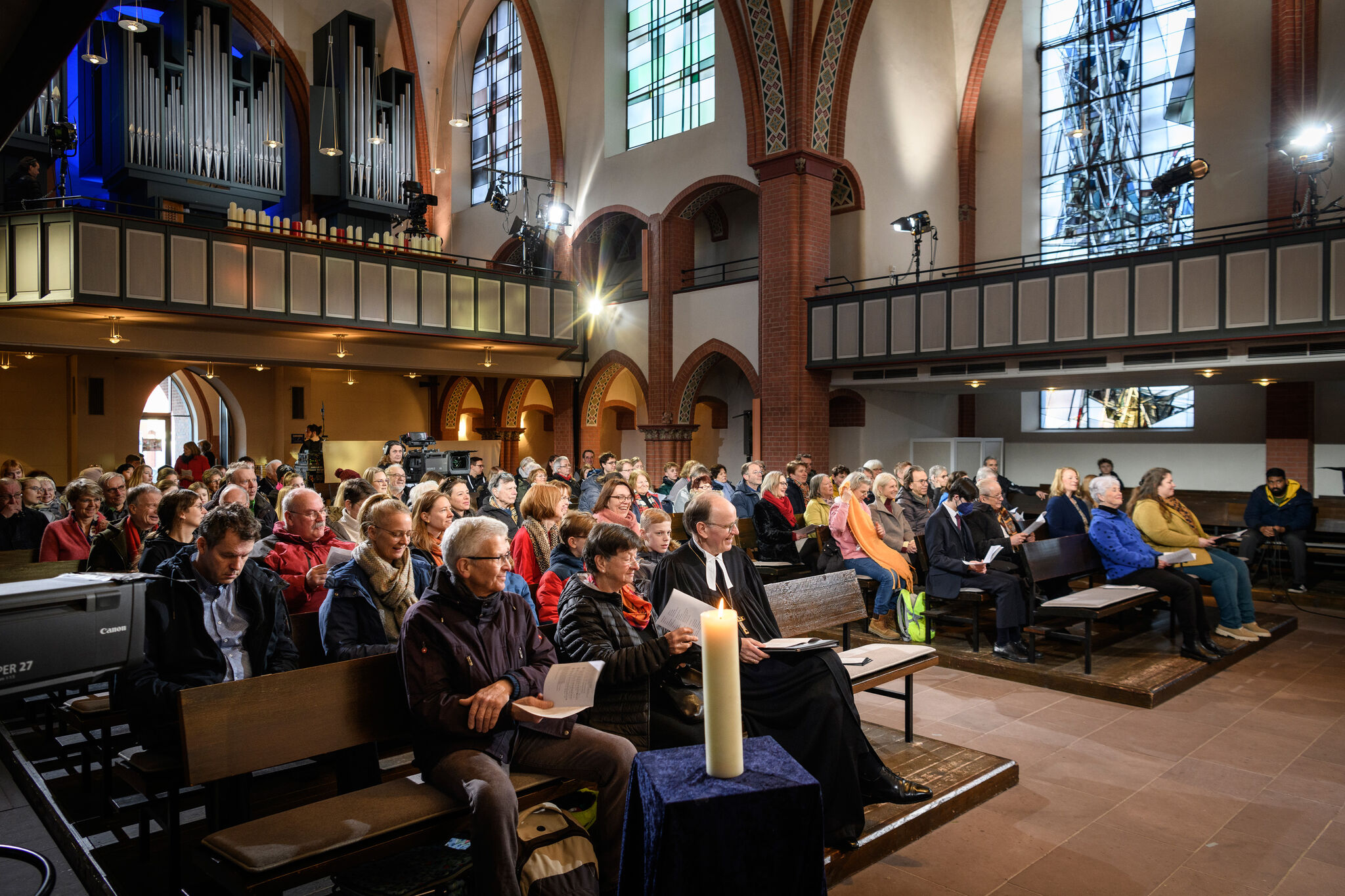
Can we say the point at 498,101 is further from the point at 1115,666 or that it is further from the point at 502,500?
the point at 1115,666

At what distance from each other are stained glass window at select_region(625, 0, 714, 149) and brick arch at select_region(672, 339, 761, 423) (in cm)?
396

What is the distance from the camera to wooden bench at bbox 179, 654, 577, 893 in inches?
86.0

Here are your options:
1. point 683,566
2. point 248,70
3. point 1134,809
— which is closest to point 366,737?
point 683,566

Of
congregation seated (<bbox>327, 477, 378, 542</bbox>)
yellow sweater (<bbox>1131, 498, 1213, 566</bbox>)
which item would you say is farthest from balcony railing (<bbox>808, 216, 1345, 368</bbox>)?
congregation seated (<bbox>327, 477, 378, 542</bbox>)

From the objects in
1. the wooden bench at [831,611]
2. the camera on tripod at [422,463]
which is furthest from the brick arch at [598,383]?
the wooden bench at [831,611]

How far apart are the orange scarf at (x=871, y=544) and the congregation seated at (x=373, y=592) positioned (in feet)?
12.2

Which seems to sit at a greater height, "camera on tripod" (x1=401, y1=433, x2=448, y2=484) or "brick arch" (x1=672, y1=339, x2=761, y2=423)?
"brick arch" (x1=672, y1=339, x2=761, y2=423)

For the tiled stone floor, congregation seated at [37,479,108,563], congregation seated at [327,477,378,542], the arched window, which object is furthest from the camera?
the arched window

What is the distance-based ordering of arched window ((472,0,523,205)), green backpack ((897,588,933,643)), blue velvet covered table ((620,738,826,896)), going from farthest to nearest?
arched window ((472,0,523,205)), green backpack ((897,588,933,643)), blue velvet covered table ((620,738,826,896))

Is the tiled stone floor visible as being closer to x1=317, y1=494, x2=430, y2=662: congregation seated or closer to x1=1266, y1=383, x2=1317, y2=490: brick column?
x1=317, y1=494, x2=430, y2=662: congregation seated

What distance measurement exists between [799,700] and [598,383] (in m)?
14.3

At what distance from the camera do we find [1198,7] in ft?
41.5

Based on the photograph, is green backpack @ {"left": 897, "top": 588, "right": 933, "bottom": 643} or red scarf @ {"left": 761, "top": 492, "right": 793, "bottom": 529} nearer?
green backpack @ {"left": 897, "top": 588, "right": 933, "bottom": 643}

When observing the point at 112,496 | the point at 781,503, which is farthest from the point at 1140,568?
the point at 112,496
